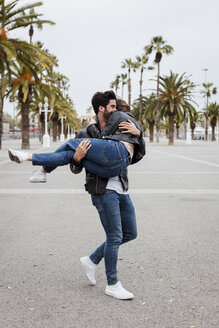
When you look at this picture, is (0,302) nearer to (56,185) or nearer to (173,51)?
(56,185)

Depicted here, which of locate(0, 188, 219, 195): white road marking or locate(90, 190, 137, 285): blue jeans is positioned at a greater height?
locate(90, 190, 137, 285): blue jeans

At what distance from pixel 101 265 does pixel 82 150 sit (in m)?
1.71

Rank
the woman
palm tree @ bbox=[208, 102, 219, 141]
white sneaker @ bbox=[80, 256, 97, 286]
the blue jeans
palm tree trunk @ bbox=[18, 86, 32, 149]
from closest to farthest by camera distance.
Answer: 1. the woman
2. the blue jeans
3. white sneaker @ bbox=[80, 256, 97, 286]
4. palm tree trunk @ bbox=[18, 86, 32, 149]
5. palm tree @ bbox=[208, 102, 219, 141]

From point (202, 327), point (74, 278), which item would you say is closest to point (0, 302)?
point (74, 278)

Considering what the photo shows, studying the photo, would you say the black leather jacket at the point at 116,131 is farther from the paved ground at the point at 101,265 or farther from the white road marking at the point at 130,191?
the white road marking at the point at 130,191

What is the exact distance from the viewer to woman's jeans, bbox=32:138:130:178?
301 cm

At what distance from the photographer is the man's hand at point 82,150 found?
9.90 ft

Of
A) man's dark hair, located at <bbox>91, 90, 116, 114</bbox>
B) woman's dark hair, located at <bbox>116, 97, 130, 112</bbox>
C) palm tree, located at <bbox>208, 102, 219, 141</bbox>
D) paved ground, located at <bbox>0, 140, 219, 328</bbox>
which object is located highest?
palm tree, located at <bbox>208, 102, 219, 141</bbox>

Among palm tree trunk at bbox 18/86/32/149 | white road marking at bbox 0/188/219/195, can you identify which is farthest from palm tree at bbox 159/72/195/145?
white road marking at bbox 0/188/219/195

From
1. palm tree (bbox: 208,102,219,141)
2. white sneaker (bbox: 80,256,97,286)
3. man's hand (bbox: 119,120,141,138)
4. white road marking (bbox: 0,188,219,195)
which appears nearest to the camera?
man's hand (bbox: 119,120,141,138)

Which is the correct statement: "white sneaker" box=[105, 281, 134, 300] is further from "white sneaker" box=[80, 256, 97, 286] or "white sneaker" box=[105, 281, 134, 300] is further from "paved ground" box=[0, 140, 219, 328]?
"white sneaker" box=[80, 256, 97, 286]

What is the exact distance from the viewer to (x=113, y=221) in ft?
10.7

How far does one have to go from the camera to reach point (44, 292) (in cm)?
350

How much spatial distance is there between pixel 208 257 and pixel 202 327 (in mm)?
1795
